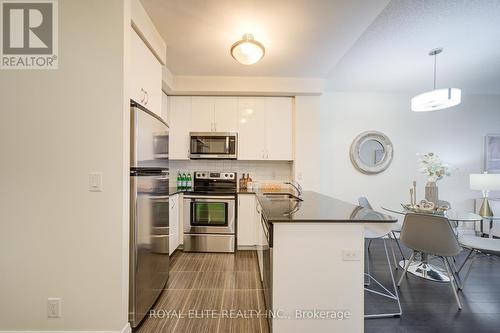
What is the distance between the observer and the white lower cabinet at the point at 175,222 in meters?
2.88

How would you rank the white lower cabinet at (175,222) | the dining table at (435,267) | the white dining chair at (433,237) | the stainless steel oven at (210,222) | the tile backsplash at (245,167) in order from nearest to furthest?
the white dining chair at (433,237)
the dining table at (435,267)
the white lower cabinet at (175,222)
the stainless steel oven at (210,222)
the tile backsplash at (245,167)

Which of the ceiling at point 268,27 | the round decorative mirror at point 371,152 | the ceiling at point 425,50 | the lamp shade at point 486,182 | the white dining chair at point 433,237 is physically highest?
the ceiling at point 425,50

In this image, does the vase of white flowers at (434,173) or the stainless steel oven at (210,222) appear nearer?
the vase of white flowers at (434,173)

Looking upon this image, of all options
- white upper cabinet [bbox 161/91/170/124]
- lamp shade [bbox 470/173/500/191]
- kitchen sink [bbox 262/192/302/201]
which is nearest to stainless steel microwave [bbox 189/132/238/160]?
white upper cabinet [bbox 161/91/170/124]

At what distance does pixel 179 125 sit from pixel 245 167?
1310 millimetres

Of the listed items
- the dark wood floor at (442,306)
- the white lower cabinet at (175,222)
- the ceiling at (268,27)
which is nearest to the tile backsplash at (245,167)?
the white lower cabinet at (175,222)

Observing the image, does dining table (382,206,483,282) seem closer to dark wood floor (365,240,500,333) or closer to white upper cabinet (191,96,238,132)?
dark wood floor (365,240,500,333)

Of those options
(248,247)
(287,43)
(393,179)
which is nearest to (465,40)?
(287,43)

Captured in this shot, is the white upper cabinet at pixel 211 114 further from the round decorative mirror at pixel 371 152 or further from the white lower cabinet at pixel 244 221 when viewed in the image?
the round decorative mirror at pixel 371 152

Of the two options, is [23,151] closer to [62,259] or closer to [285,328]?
[62,259]

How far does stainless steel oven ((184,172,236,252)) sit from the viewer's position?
3.12 meters

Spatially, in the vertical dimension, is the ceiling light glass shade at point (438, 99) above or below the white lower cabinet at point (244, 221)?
above

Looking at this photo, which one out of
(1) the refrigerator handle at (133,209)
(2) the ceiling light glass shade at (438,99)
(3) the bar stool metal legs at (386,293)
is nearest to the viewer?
(1) the refrigerator handle at (133,209)

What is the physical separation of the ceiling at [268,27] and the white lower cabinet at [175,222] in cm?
189
